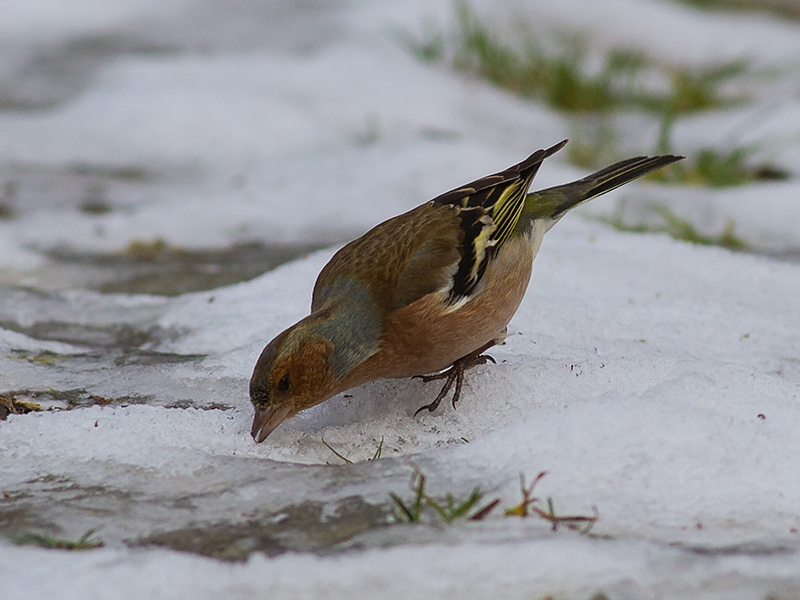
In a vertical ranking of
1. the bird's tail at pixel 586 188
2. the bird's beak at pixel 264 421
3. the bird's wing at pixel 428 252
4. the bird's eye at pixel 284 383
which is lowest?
the bird's beak at pixel 264 421

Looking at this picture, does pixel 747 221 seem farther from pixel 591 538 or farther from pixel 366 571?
pixel 366 571

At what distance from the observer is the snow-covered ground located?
2.15 m

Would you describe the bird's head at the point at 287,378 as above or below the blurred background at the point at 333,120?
below

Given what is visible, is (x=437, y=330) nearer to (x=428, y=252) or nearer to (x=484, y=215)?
(x=428, y=252)

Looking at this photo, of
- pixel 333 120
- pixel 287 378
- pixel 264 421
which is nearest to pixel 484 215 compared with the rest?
pixel 287 378

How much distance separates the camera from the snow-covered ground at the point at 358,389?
2.15m

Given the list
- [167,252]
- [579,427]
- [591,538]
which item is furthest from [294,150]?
[591,538]

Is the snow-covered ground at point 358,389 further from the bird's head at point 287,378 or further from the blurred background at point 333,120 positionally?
the bird's head at point 287,378

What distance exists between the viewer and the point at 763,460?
2.61 meters

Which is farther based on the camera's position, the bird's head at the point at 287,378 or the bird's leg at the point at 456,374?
the bird's leg at the point at 456,374

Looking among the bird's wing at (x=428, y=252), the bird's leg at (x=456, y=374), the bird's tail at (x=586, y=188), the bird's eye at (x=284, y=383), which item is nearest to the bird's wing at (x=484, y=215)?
the bird's wing at (x=428, y=252)

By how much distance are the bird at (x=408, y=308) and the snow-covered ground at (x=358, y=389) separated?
0.60 ft

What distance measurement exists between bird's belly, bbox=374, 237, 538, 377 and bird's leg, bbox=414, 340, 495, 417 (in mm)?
74

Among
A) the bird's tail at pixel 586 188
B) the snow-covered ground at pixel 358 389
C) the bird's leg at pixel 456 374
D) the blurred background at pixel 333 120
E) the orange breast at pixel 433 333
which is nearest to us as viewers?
the snow-covered ground at pixel 358 389
